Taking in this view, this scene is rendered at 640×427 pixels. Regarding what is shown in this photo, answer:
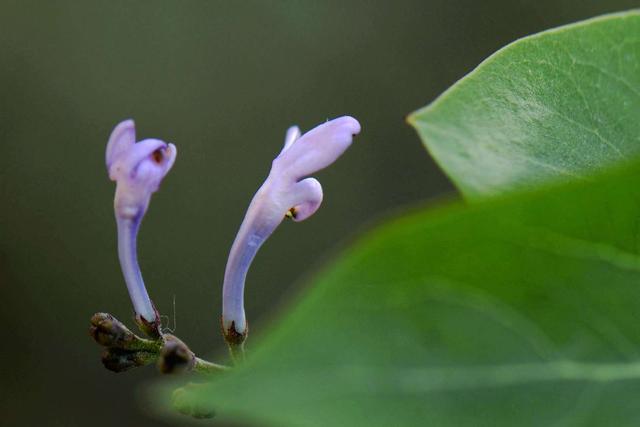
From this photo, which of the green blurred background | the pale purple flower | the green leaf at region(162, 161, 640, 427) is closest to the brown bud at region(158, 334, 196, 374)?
the pale purple flower

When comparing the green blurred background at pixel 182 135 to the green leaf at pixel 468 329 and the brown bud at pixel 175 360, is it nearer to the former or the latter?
the brown bud at pixel 175 360

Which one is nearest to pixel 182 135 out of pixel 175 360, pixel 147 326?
pixel 147 326

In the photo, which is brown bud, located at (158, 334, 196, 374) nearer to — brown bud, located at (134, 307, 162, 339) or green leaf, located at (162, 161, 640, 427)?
brown bud, located at (134, 307, 162, 339)

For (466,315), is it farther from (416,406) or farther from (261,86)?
(261,86)

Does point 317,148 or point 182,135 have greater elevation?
point 182,135

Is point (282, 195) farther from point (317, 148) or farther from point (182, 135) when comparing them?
point (182, 135)

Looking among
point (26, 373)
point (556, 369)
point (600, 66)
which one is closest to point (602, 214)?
point (556, 369)

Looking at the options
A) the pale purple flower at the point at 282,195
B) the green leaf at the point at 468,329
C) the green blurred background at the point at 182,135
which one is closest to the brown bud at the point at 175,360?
the pale purple flower at the point at 282,195
